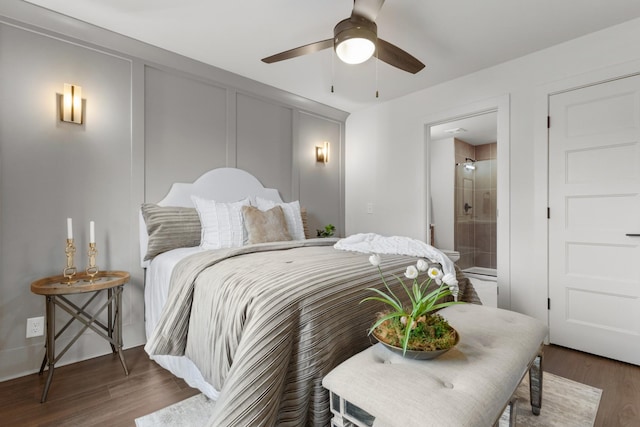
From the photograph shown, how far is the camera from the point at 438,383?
3.35ft

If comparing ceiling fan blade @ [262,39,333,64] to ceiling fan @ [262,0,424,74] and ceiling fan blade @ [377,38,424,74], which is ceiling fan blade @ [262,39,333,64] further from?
ceiling fan blade @ [377,38,424,74]

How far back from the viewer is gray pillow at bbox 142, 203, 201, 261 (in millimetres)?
2396

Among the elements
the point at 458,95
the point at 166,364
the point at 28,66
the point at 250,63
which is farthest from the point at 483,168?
the point at 28,66

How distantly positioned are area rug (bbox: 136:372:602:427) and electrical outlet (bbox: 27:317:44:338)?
1.12m

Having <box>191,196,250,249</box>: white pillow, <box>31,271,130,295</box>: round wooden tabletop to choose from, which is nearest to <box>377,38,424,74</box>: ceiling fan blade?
<box>191,196,250,249</box>: white pillow

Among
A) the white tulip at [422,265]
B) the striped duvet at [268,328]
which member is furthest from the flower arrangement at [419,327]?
the striped duvet at [268,328]

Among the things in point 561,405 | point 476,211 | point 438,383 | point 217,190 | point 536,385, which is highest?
point 217,190

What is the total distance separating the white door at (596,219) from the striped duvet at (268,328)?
5.60ft

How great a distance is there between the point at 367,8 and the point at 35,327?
288 cm

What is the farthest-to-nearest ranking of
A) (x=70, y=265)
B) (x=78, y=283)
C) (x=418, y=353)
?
(x=70, y=265)
(x=78, y=283)
(x=418, y=353)

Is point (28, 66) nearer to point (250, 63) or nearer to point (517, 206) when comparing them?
point (250, 63)

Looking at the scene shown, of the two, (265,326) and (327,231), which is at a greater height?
(327,231)

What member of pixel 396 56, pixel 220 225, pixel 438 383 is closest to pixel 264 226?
pixel 220 225

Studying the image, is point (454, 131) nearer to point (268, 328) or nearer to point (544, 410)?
point (544, 410)
